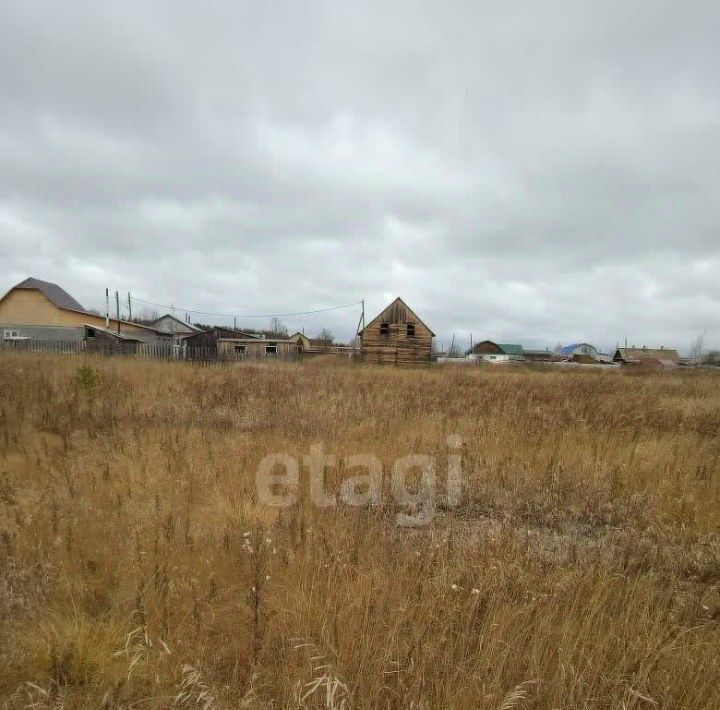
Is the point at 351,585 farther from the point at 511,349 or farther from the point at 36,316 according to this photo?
the point at 511,349

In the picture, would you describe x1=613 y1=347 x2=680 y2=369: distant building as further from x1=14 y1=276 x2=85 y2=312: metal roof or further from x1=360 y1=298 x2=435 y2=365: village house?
x1=14 y1=276 x2=85 y2=312: metal roof

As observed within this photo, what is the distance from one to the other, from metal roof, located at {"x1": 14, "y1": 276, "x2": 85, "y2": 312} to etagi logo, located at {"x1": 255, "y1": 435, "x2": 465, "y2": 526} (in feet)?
153

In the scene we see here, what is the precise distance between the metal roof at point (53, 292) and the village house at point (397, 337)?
32.3 metres

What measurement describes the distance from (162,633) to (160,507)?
5.15 ft

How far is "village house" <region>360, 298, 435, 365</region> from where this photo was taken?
3381 cm

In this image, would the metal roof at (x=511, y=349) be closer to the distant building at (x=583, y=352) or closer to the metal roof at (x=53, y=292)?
the distant building at (x=583, y=352)

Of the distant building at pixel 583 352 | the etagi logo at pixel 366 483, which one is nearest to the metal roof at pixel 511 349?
the distant building at pixel 583 352

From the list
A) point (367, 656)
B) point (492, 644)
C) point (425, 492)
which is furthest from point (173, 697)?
point (425, 492)

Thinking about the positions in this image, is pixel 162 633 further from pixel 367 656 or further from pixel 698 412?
pixel 698 412

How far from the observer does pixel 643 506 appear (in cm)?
387

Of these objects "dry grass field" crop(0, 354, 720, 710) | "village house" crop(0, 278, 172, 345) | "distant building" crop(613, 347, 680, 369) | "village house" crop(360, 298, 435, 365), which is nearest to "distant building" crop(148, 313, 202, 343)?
"village house" crop(0, 278, 172, 345)

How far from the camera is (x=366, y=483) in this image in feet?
14.1

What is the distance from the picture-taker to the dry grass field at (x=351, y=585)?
1728mm

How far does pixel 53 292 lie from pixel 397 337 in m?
37.0
